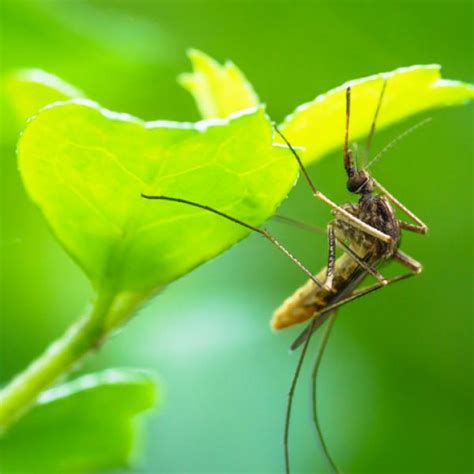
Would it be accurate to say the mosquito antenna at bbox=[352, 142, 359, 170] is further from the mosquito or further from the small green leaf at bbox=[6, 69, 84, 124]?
the small green leaf at bbox=[6, 69, 84, 124]

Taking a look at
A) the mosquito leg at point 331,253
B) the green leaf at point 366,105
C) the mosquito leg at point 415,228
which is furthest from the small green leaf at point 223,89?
the mosquito leg at point 415,228

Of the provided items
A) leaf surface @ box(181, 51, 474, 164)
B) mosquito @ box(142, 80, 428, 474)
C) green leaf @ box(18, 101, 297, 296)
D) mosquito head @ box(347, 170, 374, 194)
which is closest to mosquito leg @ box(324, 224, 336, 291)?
mosquito @ box(142, 80, 428, 474)

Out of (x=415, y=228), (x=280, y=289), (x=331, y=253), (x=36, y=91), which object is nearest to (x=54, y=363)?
(x=36, y=91)

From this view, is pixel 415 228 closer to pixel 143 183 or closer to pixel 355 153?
pixel 355 153

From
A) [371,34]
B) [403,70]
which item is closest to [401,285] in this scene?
[371,34]

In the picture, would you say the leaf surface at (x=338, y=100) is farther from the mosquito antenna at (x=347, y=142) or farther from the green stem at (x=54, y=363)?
the green stem at (x=54, y=363)
